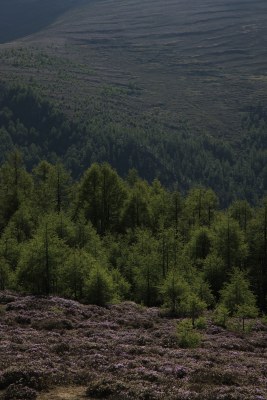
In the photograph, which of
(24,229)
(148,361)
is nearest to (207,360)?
(148,361)

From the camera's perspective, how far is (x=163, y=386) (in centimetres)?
2227

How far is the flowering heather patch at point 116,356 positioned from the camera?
22.0 meters

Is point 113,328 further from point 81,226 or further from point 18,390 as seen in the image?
point 81,226

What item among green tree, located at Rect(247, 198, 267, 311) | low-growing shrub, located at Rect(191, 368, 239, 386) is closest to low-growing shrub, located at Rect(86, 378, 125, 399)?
low-growing shrub, located at Rect(191, 368, 239, 386)

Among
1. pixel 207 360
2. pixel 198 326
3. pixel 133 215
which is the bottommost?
pixel 133 215

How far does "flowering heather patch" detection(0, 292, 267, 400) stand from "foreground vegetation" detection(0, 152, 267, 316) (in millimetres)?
5926

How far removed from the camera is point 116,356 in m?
27.2

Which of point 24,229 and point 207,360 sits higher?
point 207,360

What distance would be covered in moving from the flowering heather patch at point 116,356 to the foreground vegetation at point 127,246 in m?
5.93

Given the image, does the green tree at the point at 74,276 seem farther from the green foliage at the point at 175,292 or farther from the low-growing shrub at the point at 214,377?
the low-growing shrub at the point at 214,377

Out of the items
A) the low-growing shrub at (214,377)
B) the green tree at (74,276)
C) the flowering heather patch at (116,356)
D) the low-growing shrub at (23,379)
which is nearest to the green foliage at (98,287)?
the green tree at (74,276)

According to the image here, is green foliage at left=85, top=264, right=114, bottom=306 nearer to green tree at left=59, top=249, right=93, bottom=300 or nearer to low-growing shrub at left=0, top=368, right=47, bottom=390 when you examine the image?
green tree at left=59, top=249, right=93, bottom=300

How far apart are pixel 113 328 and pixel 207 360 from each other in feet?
32.9

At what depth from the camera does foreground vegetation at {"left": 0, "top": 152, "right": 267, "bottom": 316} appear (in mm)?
48219
